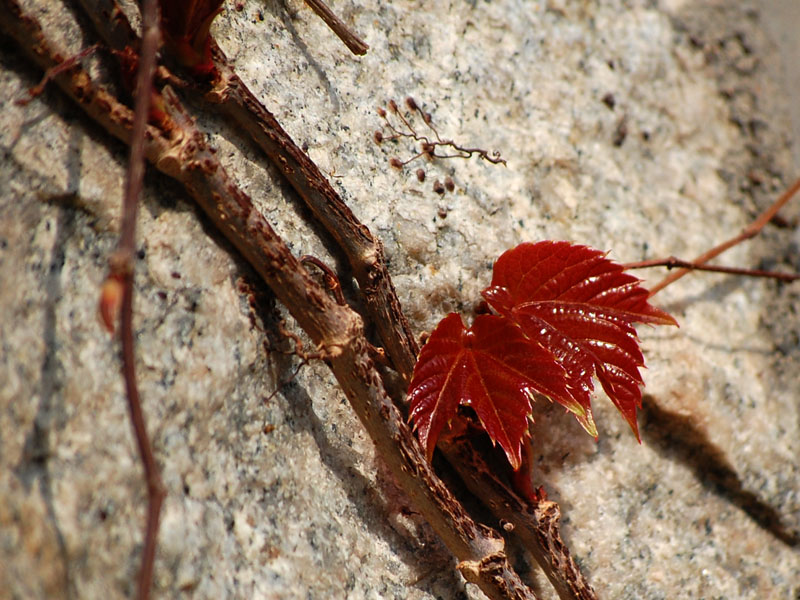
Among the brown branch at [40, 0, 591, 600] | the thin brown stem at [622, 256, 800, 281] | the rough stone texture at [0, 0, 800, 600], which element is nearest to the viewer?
the rough stone texture at [0, 0, 800, 600]

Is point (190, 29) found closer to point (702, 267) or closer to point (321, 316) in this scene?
point (321, 316)

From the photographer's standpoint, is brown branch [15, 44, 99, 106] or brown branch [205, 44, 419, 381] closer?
brown branch [15, 44, 99, 106]

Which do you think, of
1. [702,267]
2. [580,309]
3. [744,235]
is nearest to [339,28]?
[580,309]

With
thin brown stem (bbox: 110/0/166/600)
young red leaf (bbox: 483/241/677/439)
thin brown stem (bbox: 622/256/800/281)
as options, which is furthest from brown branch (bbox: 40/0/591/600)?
thin brown stem (bbox: 622/256/800/281)

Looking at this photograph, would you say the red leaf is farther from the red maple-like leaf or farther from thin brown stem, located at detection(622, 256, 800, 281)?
thin brown stem, located at detection(622, 256, 800, 281)

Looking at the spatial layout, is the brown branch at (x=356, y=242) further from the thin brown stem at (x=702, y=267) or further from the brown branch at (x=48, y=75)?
the thin brown stem at (x=702, y=267)

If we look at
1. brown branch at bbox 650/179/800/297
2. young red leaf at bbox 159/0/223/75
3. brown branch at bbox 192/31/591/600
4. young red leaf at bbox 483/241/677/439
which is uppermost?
young red leaf at bbox 159/0/223/75

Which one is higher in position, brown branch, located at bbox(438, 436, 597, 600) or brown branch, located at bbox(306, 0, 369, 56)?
brown branch, located at bbox(306, 0, 369, 56)
